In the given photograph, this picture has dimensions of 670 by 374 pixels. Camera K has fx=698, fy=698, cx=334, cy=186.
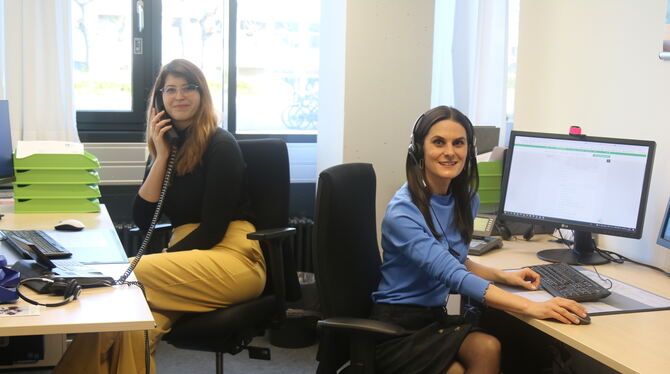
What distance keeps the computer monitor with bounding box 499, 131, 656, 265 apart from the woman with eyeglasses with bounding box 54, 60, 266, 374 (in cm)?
99

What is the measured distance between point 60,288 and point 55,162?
1291 millimetres

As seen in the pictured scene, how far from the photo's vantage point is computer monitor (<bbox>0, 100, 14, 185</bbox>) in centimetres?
272

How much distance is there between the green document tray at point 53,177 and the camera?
2.81 metres

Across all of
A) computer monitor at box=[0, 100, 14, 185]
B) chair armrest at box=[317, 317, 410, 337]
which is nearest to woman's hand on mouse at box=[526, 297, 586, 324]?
chair armrest at box=[317, 317, 410, 337]

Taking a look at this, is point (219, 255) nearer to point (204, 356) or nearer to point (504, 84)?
point (204, 356)

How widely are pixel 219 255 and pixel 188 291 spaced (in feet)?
0.65

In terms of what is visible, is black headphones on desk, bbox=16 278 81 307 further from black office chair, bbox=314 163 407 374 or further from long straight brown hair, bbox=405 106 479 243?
long straight brown hair, bbox=405 106 479 243

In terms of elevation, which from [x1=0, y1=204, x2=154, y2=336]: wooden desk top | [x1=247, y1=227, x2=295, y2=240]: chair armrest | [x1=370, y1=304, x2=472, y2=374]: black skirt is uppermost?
[x1=0, y1=204, x2=154, y2=336]: wooden desk top

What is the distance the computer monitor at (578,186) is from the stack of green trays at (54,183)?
66.2 inches

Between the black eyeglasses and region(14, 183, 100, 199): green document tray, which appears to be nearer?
the black eyeglasses

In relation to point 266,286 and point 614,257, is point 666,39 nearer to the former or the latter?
point 614,257

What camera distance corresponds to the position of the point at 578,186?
8.15 ft

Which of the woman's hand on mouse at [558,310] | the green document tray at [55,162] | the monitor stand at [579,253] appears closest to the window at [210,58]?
the green document tray at [55,162]

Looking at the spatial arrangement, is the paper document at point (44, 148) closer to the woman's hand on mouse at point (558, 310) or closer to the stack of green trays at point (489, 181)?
the stack of green trays at point (489, 181)
